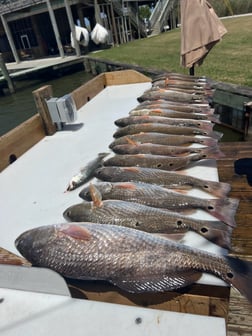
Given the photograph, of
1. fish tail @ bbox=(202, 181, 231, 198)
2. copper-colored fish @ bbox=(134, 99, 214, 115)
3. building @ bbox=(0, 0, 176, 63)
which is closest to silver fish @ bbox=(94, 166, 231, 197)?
fish tail @ bbox=(202, 181, 231, 198)

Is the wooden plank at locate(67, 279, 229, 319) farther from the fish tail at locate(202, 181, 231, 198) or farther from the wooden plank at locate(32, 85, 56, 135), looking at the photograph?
the wooden plank at locate(32, 85, 56, 135)

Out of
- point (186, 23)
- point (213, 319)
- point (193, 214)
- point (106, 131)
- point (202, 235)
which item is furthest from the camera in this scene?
point (186, 23)

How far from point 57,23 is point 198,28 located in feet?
94.6

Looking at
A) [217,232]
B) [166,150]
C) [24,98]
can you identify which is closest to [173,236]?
[217,232]

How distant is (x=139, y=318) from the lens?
1.50m

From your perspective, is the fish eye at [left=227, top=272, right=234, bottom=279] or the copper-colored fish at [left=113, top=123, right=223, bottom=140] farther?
the copper-colored fish at [left=113, top=123, right=223, bottom=140]

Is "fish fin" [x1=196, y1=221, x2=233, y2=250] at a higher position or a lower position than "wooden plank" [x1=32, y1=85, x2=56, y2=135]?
lower

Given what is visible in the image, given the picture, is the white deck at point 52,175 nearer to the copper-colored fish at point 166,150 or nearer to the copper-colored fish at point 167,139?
the copper-colored fish at point 166,150

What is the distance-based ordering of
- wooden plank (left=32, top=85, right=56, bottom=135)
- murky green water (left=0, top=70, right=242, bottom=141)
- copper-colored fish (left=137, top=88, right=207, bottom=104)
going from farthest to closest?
murky green water (left=0, top=70, right=242, bottom=141) → copper-colored fish (left=137, top=88, right=207, bottom=104) → wooden plank (left=32, top=85, right=56, bottom=135)

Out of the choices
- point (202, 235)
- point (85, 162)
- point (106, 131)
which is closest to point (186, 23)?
point (106, 131)

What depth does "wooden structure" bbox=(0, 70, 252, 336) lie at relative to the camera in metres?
2.04

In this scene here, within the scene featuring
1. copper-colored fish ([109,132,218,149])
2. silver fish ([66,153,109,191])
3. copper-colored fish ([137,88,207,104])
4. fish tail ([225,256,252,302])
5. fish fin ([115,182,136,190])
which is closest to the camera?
fish tail ([225,256,252,302])

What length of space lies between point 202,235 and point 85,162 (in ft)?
7.62

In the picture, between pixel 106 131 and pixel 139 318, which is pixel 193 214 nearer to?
pixel 139 318
